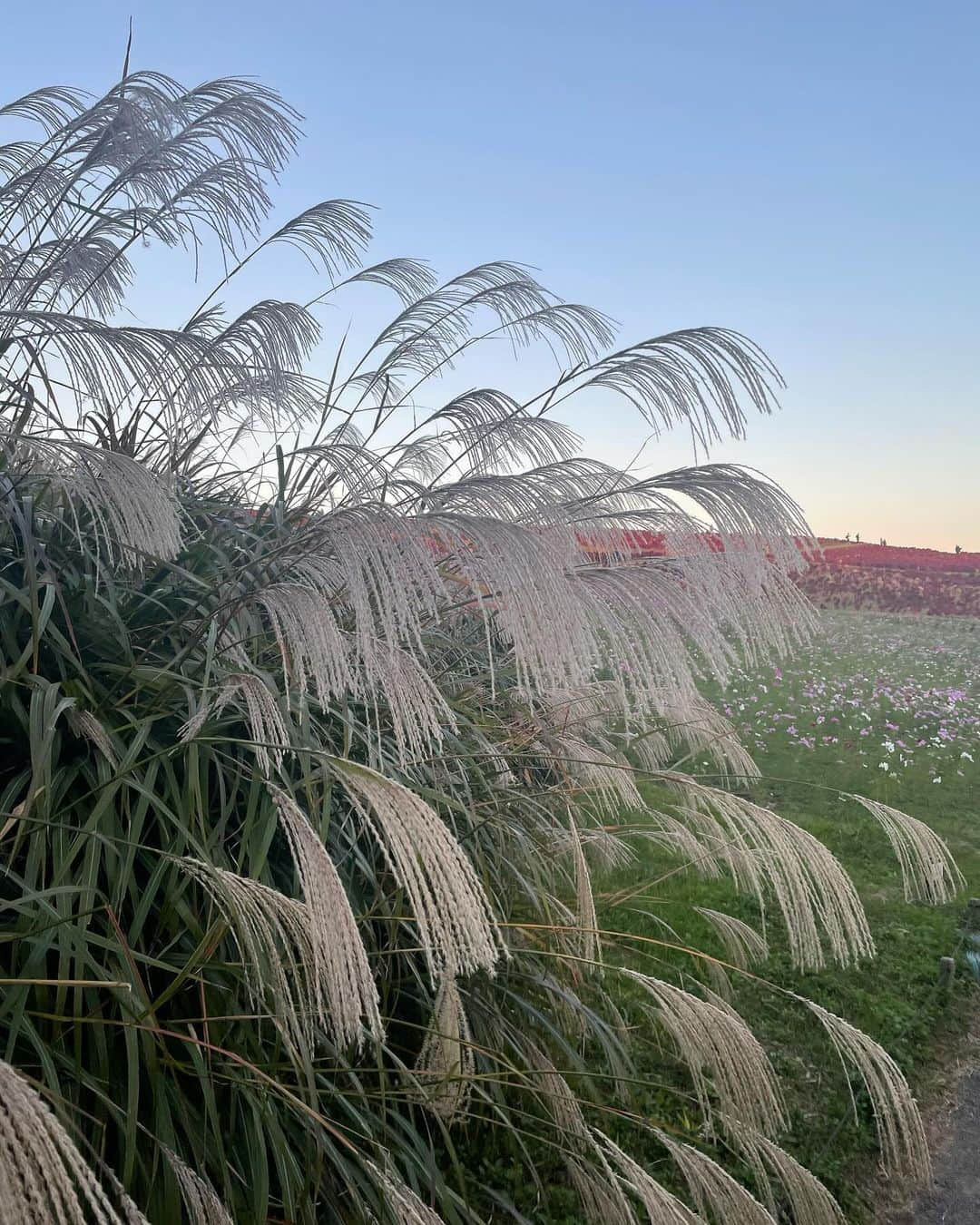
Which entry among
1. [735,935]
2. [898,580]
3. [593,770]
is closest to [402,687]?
[593,770]

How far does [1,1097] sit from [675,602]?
1.32 meters

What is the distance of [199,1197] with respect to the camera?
3.76 ft

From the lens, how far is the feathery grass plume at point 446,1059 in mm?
1519

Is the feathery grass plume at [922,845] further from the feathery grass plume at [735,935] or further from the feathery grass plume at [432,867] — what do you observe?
the feathery grass plume at [432,867]

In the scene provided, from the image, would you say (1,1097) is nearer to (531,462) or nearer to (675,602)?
(675,602)

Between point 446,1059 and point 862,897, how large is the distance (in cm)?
283

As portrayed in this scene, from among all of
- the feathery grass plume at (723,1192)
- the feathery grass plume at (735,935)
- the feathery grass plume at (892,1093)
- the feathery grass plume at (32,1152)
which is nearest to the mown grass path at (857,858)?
the feathery grass plume at (735,935)

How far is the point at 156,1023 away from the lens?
1.36m

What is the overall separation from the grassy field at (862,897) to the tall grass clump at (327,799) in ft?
0.47

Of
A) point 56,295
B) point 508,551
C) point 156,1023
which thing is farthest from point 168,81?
point 156,1023

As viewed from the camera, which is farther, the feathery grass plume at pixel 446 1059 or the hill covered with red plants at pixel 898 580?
the hill covered with red plants at pixel 898 580

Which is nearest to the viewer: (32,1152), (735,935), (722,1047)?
(32,1152)

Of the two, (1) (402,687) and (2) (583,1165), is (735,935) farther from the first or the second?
(1) (402,687)

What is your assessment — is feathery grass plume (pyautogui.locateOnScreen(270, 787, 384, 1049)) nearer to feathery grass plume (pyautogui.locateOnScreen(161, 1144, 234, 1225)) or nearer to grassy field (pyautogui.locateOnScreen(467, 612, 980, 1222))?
feathery grass plume (pyautogui.locateOnScreen(161, 1144, 234, 1225))
